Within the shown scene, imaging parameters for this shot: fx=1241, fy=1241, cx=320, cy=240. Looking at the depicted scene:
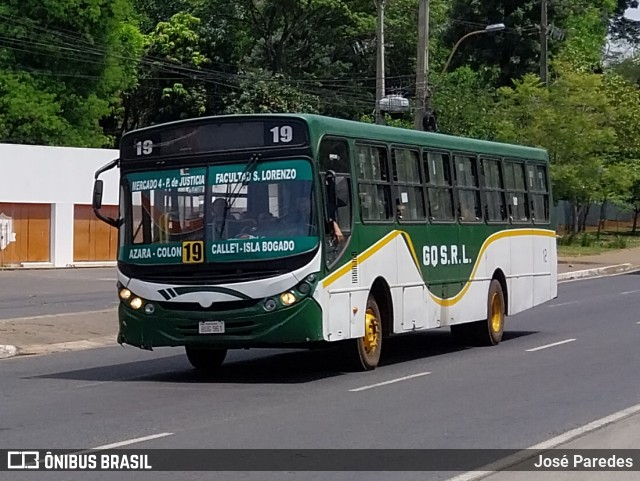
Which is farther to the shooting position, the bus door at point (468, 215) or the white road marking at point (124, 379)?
the bus door at point (468, 215)

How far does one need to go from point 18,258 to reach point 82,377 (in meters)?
28.7

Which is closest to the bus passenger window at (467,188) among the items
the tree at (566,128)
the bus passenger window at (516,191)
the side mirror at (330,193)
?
the bus passenger window at (516,191)

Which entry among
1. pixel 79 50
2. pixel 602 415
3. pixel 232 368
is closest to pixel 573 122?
pixel 79 50

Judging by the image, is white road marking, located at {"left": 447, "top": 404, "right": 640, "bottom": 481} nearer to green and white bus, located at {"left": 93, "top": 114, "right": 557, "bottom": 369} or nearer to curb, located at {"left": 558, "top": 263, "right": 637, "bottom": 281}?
green and white bus, located at {"left": 93, "top": 114, "right": 557, "bottom": 369}

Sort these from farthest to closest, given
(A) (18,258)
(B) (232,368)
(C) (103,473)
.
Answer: (A) (18,258) < (B) (232,368) < (C) (103,473)

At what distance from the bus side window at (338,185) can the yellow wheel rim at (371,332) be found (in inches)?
47.7

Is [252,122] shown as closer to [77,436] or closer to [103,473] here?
[77,436]

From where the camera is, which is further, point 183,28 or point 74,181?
point 183,28

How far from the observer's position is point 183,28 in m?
63.7

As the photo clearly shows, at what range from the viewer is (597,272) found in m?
40.7

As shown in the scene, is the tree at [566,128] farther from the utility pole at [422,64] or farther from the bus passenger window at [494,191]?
the bus passenger window at [494,191]

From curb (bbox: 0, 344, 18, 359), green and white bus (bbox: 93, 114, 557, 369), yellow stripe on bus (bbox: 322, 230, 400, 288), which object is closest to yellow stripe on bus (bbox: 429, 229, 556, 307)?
green and white bus (bbox: 93, 114, 557, 369)

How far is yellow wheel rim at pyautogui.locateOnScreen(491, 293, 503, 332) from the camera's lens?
62.8ft

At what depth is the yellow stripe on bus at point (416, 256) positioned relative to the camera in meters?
14.5
